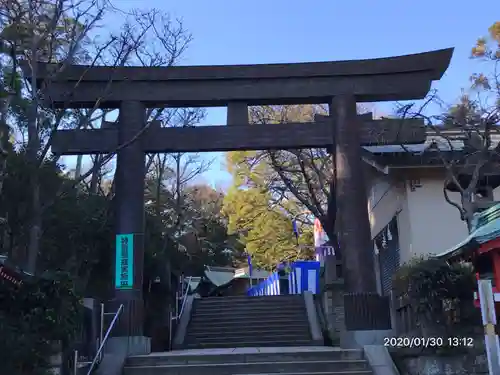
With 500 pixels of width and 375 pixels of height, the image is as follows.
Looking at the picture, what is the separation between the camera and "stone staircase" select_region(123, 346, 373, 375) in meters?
10.3

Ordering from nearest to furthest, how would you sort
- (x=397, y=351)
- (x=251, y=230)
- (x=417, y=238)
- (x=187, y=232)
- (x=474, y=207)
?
1. (x=397, y=351)
2. (x=474, y=207)
3. (x=417, y=238)
4. (x=187, y=232)
5. (x=251, y=230)


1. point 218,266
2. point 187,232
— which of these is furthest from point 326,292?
point 218,266

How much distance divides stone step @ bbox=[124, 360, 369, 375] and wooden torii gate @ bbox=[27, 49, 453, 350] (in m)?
3.05

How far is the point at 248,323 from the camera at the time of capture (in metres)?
17.0

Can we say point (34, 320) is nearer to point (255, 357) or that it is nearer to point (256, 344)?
point (255, 357)

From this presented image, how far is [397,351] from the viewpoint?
10195 mm

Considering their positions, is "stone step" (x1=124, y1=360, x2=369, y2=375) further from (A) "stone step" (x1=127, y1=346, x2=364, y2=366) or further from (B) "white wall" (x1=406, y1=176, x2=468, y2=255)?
(B) "white wall" (x1=406, y1=176, x2=468, y2=255)

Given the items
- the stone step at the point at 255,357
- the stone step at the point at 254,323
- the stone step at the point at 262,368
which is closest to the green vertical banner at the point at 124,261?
the stone step at the point at 255,357

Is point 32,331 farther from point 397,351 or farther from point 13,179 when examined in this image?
point 397,351

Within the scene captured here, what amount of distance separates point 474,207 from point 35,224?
8.90m

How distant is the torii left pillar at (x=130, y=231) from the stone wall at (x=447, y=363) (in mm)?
5574

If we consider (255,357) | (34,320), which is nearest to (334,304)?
(255,357)

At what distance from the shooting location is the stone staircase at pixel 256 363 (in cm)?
1026
